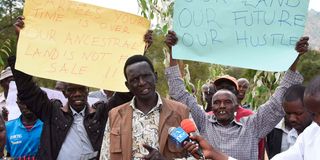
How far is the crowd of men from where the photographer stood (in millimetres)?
3562

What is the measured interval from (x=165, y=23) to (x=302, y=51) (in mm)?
2222

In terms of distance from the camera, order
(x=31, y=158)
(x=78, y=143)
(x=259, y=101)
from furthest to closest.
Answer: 1. (x=259, y=101)
2. (x=31, y=158)
3. (x=78, y=143)

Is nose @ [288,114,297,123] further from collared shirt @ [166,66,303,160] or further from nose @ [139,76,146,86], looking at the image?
nose @ [139,76,146,86]

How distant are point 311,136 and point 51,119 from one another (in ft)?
6.89

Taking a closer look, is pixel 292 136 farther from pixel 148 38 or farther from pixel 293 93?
pixel 148 38

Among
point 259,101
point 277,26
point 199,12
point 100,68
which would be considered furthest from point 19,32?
point 259,101

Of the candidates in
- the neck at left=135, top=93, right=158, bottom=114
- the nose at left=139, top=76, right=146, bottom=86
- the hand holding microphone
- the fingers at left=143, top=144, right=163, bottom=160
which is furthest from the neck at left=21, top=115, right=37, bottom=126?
the hand holding microphone

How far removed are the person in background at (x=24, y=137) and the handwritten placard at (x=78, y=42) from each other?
2.22 ft

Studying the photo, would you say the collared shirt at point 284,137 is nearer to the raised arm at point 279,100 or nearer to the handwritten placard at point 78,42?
the raised arm at point 279,100

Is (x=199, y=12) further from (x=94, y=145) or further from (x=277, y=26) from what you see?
(x=94, y=145)

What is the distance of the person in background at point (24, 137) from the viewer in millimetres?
4609

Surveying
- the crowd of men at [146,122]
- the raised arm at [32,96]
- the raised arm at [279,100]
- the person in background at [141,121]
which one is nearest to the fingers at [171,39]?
the crowd of men at [146,122]

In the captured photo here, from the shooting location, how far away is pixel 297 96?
3.80 m

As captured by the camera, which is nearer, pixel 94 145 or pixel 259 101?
pixel 94 145
